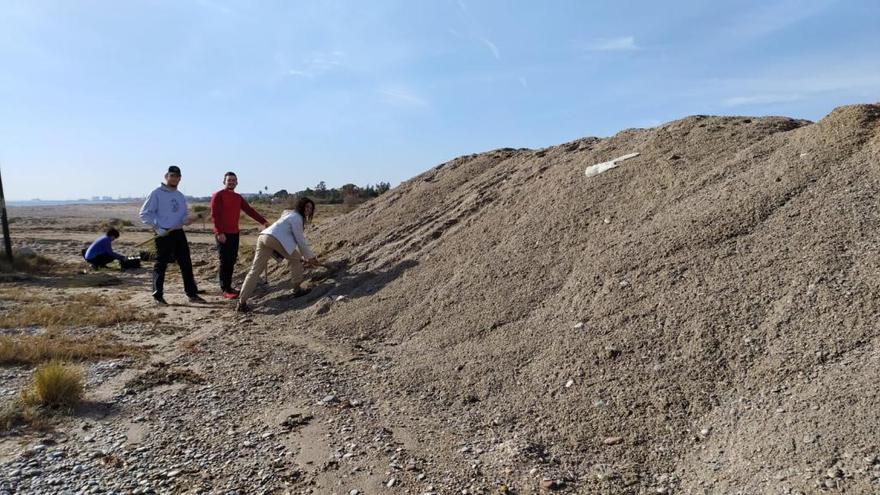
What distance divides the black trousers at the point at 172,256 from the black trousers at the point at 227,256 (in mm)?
411

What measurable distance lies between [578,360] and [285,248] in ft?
13.4

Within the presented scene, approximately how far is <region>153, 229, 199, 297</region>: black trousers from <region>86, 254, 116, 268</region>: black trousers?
5274 millimetres

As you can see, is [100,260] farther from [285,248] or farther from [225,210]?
[285,248]

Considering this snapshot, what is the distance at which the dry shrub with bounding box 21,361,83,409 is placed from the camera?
164 inches

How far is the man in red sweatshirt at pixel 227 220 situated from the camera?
7672 millimetres

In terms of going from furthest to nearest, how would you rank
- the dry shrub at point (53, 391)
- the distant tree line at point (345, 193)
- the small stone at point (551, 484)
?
the distant tree line at point (345, 193) < the dry shrub at point (53, 391) < the small stone at point (551, 484)

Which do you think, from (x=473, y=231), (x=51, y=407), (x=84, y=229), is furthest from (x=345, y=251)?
(x=84, y=229)

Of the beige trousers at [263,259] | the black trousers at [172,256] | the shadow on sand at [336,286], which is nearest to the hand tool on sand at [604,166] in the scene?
the shadow on sand at [336,286]

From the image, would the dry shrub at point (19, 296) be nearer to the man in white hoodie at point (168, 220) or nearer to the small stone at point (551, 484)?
the man in white hoodie at point (168, 220)

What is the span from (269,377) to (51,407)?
1.43 meters

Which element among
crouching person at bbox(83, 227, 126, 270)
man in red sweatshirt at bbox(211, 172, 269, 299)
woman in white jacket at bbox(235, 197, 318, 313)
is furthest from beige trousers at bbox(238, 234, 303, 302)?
crouching person at bbox(83, 227, 126, 270)

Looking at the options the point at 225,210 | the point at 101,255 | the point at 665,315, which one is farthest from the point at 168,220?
the point at 665,315

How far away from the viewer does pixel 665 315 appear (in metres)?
3.99

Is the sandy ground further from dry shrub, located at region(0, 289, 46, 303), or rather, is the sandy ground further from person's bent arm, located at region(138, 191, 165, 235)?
dry shrub, located at region(0, 289, 46, 303)
